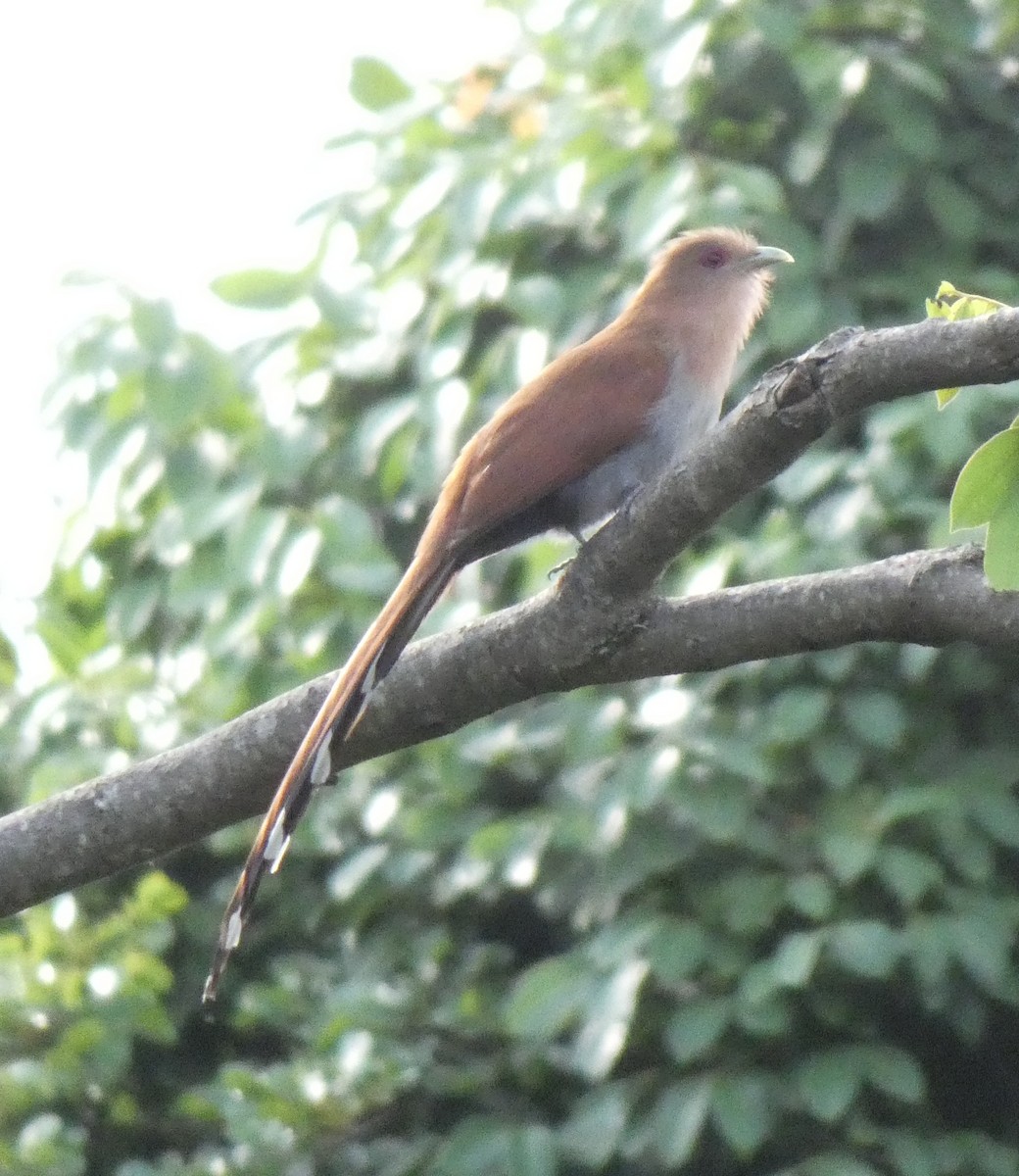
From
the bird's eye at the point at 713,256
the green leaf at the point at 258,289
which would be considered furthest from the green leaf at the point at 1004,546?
the green leaf at the point at 258,289

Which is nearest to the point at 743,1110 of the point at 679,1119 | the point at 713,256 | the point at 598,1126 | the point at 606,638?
the point at 679,1119

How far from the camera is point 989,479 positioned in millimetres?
2080

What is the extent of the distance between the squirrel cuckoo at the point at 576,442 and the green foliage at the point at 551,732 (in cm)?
13

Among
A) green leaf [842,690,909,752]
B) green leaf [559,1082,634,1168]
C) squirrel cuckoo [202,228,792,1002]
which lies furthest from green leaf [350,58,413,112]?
green leaf [559,1082,634,1168]

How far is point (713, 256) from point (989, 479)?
209 centimetres

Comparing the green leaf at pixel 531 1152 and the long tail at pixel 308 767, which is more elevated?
the long tail at pixel 308 767

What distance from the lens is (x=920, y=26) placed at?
165 inches

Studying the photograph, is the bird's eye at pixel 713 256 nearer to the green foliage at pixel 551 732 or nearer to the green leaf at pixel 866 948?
the green foliage at pixel 551 732

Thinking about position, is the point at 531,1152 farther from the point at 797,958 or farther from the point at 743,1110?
the point at 797,958

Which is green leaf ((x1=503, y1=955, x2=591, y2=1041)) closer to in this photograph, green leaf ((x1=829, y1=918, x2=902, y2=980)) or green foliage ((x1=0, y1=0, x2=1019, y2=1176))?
green foliage ((x1=0, y1=0, x2=1019, y2=1176))

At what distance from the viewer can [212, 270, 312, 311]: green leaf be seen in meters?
4.30

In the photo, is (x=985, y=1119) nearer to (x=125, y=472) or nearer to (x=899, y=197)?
(x=899, y=197)

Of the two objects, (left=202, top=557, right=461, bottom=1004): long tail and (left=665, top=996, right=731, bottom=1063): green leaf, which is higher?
(left=202, top=557, right=461, bottom=1004): long tail

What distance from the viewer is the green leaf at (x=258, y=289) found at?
430 cm
